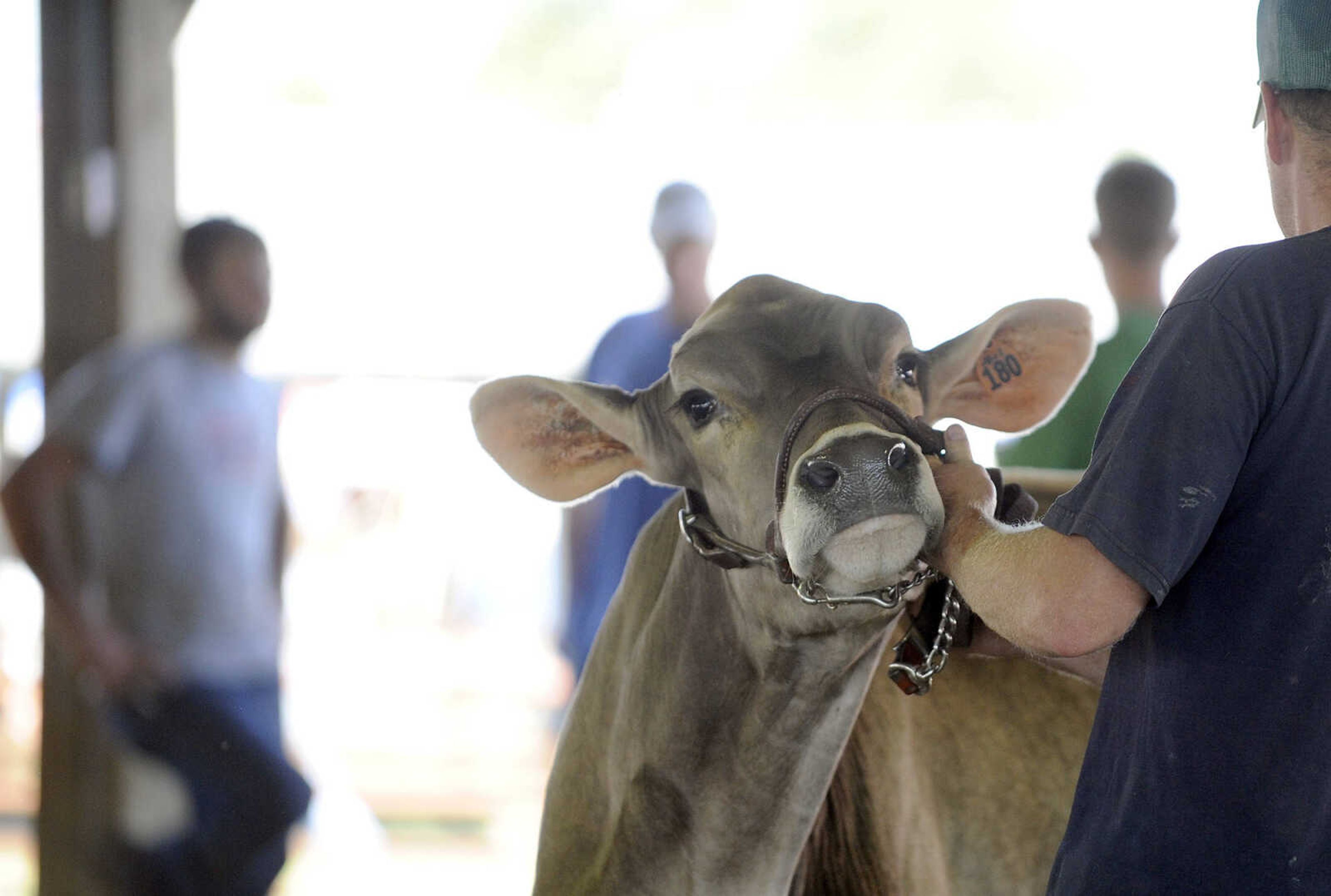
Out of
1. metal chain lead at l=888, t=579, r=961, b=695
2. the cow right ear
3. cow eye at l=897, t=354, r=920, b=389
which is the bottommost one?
metal chain lead at l=888, t=579, r=961, b=695

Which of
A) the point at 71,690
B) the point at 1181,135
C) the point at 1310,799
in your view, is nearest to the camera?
the point at 1310,799

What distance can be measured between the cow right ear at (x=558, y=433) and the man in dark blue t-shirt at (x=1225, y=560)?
91cm

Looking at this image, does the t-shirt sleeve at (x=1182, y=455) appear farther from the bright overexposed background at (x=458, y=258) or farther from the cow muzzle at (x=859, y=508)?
the bright overexposed background at (x=458, y=258)

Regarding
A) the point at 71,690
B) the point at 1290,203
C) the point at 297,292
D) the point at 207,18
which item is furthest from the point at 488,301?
the point at 1290,203

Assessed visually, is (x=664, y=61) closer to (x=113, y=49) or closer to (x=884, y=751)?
(x=113, y=49)

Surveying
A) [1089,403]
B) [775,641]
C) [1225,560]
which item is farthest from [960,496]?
[1089,403]

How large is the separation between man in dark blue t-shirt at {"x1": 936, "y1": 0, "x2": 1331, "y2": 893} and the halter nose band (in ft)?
1.00

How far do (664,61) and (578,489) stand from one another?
942 cm

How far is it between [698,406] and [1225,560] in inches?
34.2

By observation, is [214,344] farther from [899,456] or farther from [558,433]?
[899,456]

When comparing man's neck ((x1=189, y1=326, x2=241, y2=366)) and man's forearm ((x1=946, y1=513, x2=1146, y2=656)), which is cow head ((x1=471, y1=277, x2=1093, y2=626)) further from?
man's neck ((x1=189, y1=326, x2=241, y2=366))

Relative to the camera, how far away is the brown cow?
1.82m

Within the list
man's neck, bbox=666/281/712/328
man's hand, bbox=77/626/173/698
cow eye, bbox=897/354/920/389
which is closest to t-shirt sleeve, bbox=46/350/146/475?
man's hand, bbox=77/626/173/698

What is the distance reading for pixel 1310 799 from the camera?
4.10 ft
